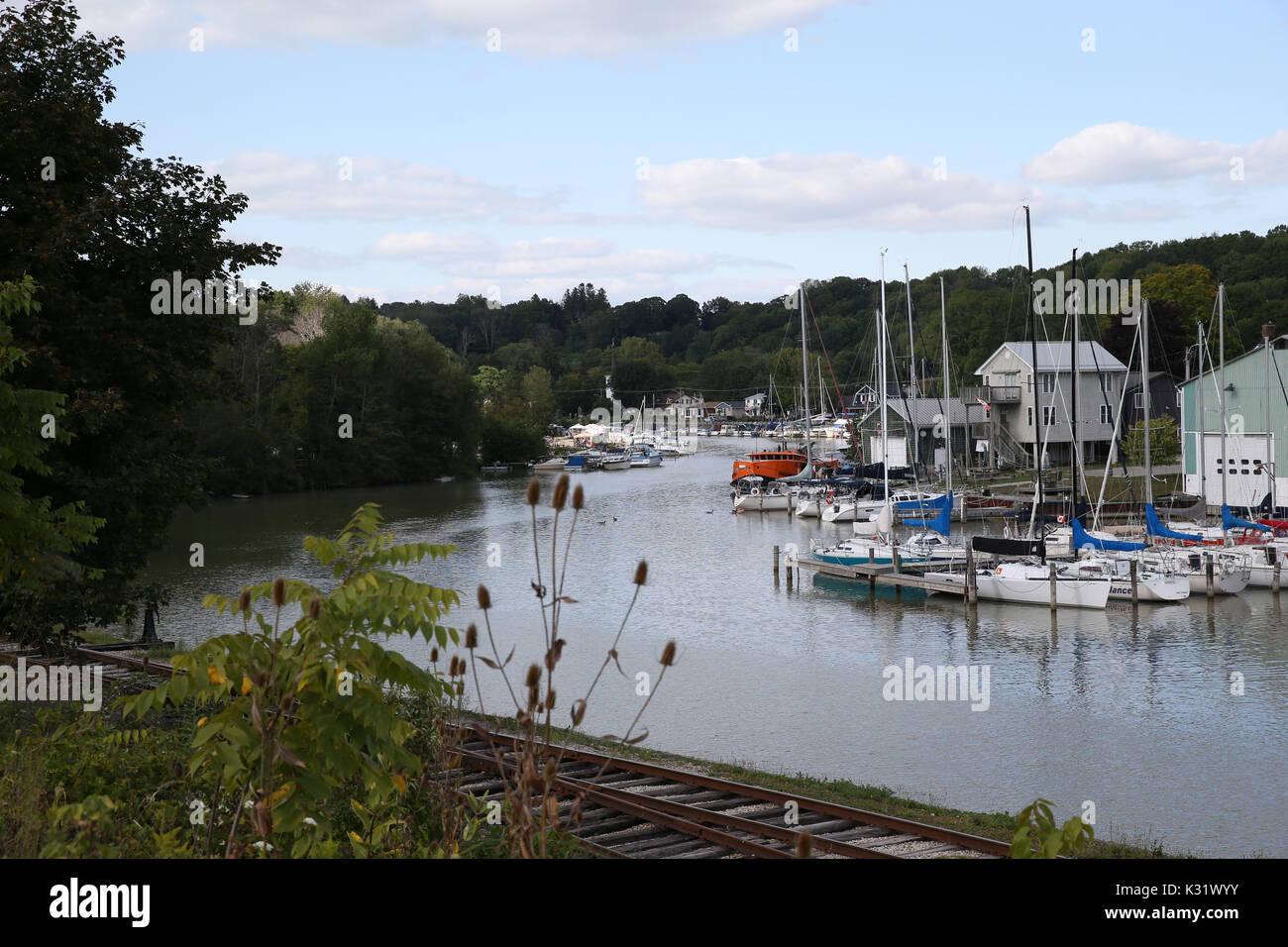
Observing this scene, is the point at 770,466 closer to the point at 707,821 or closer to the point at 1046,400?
the point at 1046,400

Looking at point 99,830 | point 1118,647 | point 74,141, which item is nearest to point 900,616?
point 1118,647

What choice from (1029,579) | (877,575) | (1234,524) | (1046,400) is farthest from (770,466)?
(1029,579)

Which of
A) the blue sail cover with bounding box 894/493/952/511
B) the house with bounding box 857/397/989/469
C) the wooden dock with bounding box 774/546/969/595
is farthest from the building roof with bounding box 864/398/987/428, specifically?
the wooden dock with bounding box 774/546/969/595

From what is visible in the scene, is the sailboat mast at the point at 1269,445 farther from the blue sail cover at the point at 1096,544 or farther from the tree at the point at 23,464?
the tree at the point at 23,464

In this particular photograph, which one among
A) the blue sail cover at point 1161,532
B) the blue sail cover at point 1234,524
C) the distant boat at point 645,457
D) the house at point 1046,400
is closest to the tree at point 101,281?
the blue sail cover at point 1161,532

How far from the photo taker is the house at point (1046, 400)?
78000 millimetres

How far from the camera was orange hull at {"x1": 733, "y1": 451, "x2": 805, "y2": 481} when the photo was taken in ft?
282

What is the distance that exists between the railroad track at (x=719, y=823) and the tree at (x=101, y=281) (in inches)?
413

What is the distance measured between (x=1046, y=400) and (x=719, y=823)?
229 feet

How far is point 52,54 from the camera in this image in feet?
71.8

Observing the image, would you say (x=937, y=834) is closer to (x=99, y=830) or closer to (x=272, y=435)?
(x=99, y=830)

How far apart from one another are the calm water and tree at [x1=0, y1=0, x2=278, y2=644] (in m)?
8.73

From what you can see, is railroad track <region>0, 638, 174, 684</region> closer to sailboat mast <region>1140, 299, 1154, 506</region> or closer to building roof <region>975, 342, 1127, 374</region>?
sailboat mast <region>1140, 299, 1154, 506</region>
